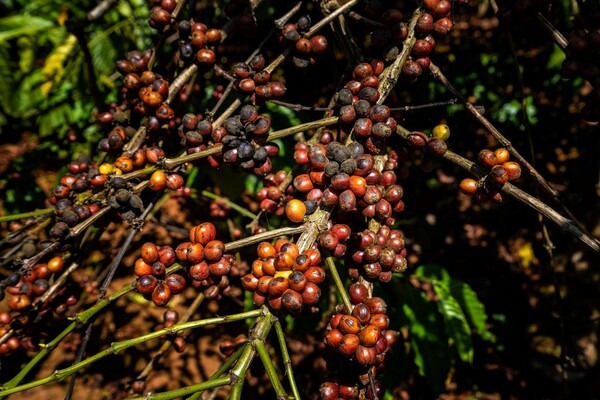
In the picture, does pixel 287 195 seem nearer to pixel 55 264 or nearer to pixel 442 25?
pixel 442 25

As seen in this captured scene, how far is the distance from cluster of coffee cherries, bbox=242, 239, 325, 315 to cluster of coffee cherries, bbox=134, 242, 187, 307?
27cm

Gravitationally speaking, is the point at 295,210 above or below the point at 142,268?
above

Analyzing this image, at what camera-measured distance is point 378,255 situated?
1.33 m

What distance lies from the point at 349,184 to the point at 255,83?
24.5 inches

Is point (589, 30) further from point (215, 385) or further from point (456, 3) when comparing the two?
point (215, 385)

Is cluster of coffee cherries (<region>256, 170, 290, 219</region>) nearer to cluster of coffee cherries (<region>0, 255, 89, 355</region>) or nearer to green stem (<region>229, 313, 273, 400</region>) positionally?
green stem (<region>229, 313, 273, 400</region>)

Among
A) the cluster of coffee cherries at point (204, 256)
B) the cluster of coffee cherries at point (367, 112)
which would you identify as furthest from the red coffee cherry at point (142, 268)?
the cluster of coffee cherries at point (367, 112)

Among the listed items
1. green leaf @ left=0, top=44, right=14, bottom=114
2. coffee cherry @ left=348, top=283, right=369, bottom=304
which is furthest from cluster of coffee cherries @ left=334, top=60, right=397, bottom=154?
green leaf @ left=0, top=44, right=14, bottom=114

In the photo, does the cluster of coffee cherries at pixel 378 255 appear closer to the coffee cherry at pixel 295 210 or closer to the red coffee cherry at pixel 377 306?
the red coffee cherry at pixel 377 306

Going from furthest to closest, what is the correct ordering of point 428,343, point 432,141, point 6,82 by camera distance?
point 6,82
point 428,343
point 432,141

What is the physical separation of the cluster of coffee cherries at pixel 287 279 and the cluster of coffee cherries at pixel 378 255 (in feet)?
0.56

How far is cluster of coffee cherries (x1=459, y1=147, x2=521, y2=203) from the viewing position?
4.35 ft

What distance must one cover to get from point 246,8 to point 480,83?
Result: 92.4 inches

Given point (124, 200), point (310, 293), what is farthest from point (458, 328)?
point (124, 200)
